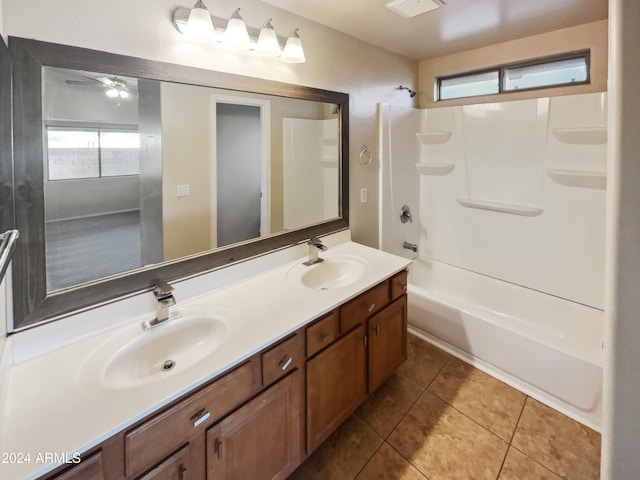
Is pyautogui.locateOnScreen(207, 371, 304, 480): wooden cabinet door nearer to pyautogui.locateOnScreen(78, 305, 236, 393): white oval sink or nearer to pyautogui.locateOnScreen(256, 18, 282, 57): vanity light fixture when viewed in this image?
pyautogui.locateOnScreen(78, 305, 236, 393): white oval sink

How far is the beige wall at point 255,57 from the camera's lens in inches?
43.7

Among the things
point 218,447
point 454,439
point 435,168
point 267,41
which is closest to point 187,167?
point 267,41

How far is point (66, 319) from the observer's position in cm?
116

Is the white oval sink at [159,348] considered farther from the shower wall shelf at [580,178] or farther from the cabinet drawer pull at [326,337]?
the shower wall shelf at [580,178]

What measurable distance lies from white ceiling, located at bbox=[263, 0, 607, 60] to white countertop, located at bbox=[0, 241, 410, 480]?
1677 mm

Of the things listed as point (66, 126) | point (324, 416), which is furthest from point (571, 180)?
point (66, 126)

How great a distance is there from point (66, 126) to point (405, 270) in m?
1.82

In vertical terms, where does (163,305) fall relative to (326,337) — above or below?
above

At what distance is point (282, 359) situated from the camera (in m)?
1.28

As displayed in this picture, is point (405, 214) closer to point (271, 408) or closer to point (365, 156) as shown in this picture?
point (365, 156)

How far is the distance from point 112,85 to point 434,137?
8.59 ft

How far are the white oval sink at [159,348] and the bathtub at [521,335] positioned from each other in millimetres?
1743

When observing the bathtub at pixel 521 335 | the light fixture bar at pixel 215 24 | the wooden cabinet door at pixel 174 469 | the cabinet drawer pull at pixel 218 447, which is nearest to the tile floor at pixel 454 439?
the bathtub at pixel 521 335

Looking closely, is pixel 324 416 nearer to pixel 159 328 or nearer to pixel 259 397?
pixel 259 397
